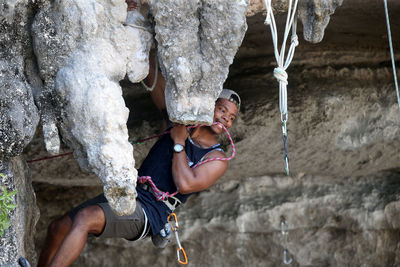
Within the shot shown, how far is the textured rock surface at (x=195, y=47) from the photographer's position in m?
2.58

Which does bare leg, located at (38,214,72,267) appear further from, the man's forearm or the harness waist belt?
the man's forearm

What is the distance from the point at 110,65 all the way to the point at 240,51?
58.6 inches

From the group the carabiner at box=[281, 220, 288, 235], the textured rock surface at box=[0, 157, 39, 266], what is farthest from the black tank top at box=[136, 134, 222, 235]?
the carabiner at box=[281, 220, 288, 235]

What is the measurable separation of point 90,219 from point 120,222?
0.15 m

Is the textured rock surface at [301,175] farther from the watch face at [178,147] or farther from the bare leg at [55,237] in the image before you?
the bare leg at [55,237]

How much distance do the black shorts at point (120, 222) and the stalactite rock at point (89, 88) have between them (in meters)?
0.49

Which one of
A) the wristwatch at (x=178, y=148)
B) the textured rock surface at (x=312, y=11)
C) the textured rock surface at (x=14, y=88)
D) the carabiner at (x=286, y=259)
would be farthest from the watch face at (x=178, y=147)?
the carabiner at (x=286, y=259)

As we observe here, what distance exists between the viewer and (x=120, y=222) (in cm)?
292

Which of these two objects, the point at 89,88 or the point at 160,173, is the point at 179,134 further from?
the point at 89,88

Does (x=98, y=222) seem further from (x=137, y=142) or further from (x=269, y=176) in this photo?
(x=269, y=176)

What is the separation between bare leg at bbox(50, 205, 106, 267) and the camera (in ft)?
8.84

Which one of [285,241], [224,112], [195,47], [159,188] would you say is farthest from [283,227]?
[195,47]

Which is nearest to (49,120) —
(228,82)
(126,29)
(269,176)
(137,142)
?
(126,29)

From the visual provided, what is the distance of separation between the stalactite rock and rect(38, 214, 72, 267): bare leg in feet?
1.64
